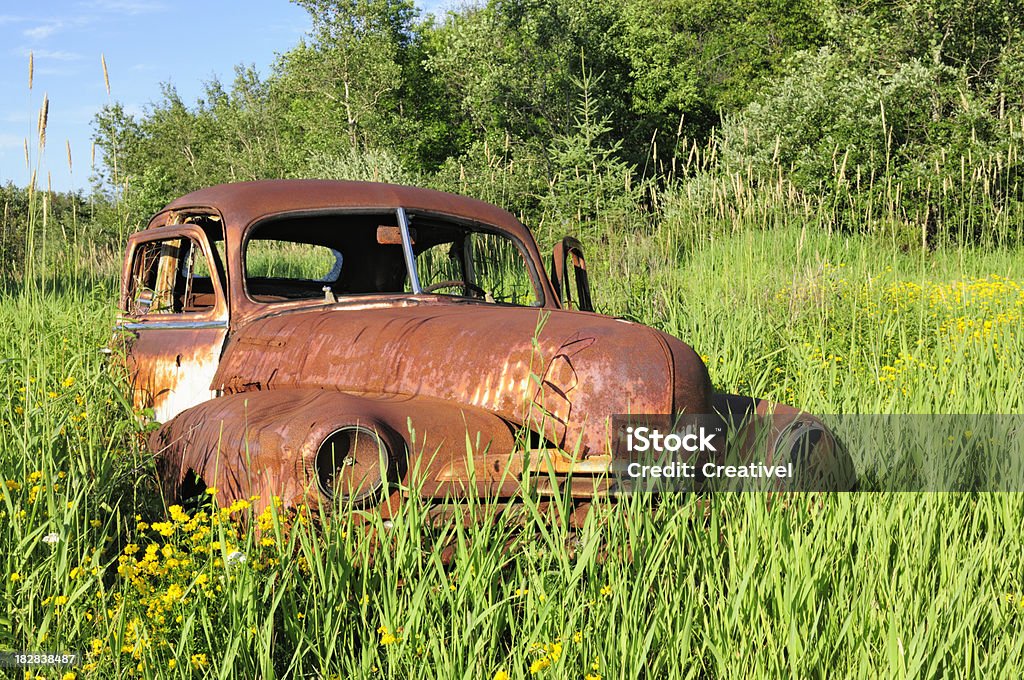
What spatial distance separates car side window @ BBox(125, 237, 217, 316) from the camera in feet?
15.6

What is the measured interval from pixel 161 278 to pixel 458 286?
1618mm

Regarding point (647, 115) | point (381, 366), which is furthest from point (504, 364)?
point (647, 115)

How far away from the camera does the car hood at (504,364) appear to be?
9.19ft

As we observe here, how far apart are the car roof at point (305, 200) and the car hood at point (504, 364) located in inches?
27.4

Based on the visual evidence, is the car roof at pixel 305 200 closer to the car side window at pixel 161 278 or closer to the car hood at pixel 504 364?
the car side window at pixel 161 278

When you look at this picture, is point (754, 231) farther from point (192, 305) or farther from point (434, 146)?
point (434, 146)

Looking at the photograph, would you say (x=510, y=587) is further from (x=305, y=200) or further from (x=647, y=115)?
(x=647, y=115)

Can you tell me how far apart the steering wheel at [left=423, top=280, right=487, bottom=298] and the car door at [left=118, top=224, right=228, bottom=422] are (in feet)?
3.07

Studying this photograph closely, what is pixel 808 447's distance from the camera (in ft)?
9.52

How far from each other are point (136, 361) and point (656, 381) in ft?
9.12

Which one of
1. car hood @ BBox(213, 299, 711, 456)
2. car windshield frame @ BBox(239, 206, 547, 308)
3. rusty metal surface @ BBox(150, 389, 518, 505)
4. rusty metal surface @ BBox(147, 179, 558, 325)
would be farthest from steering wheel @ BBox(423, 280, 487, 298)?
rusty metal surface @ BBox(150, 389, 518, 505)

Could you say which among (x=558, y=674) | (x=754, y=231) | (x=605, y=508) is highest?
(x=754, y=231)

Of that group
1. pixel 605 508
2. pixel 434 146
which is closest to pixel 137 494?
pixel 605 508

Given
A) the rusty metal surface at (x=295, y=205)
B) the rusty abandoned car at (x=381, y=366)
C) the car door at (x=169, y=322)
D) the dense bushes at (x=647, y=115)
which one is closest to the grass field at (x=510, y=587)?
the rusty abandoned car at (x=381, y=366)
